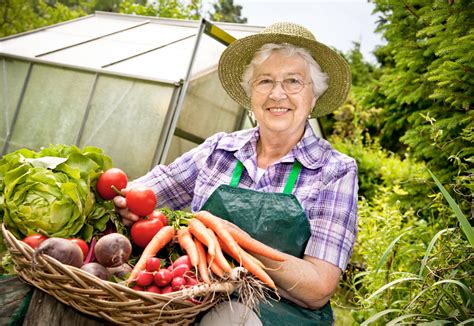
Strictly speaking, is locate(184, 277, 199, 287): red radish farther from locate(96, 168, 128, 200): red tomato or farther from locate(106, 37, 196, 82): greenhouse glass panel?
locate(106, 37, 196, 82): greenhouse glass panel

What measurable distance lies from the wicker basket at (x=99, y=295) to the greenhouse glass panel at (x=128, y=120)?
3.49 metres

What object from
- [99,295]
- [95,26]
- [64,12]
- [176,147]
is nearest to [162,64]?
[176,147]

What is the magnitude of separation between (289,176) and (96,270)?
109 centimetres

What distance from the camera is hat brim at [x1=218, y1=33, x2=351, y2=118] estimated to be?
95.0 inches

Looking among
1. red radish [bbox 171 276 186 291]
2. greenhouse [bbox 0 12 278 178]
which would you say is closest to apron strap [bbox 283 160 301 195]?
red radish [bbox 171 276 186 291]

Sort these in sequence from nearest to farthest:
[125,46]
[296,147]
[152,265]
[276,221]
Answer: [152,265] → [276,221] → [296,147] → [125,46]

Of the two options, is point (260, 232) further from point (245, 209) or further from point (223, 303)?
point (223, 303)

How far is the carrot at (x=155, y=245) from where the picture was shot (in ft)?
5.17

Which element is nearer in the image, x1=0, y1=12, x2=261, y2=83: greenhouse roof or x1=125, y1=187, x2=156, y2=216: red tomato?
x1=125, y1=187, x2=156, y2=216: red tomato

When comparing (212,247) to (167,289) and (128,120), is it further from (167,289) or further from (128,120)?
(128,120)

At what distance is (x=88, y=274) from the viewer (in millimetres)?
1316

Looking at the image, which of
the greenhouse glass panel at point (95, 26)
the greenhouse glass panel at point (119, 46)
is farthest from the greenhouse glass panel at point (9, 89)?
the greenhouse glass panel at point (95, 26)

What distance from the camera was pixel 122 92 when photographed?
518cm

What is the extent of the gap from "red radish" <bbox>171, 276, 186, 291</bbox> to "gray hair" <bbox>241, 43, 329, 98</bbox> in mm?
1327
